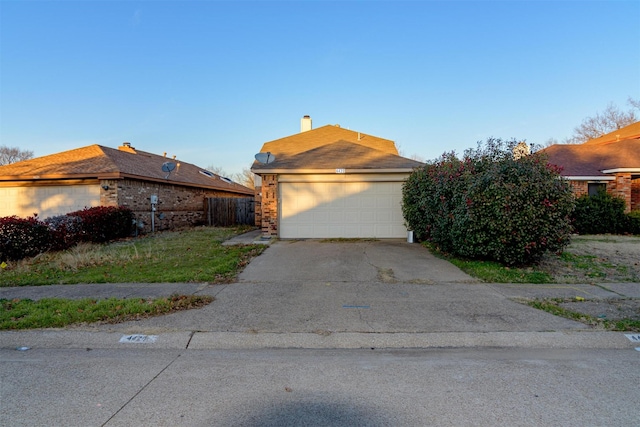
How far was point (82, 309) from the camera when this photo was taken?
19.6ft

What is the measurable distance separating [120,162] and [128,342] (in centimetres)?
1537

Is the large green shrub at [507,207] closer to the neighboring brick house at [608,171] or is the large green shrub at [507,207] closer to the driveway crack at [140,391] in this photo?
the driveway crack at [140,391]

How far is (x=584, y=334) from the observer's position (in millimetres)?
5004

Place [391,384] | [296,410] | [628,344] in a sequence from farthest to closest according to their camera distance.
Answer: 1. [628,344]
2. [391,384]
3. [296,410]

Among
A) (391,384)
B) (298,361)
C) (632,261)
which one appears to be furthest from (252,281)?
(632,261)

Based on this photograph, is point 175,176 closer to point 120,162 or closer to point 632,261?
point 120,162

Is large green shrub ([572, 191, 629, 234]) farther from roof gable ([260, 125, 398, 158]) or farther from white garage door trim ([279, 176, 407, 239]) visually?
roof gable ([260, 125, 398, 158])

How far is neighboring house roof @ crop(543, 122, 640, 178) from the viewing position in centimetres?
1739

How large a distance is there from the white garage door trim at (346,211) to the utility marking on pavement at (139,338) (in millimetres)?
8721

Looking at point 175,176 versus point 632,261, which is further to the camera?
point 175,176

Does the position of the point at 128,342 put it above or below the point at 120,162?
below

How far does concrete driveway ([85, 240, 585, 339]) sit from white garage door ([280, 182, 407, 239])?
3.71 meters

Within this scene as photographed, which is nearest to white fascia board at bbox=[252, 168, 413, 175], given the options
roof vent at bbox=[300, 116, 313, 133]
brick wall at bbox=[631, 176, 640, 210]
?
brick wall at bbox=[631, 176, 640, 210]

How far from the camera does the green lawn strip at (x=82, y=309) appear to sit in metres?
5.52
